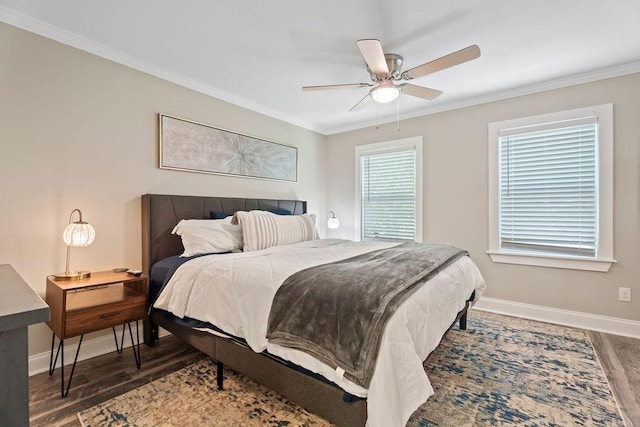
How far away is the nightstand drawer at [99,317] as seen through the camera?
1.95 meters

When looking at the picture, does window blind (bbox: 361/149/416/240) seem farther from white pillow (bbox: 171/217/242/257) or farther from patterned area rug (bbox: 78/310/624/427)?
white pillow (bbox: 171/217/242/257)

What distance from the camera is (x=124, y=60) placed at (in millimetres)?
2629

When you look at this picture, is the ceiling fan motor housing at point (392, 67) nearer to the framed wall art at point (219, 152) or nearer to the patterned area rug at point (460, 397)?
the framed wall art at point (219, 152)

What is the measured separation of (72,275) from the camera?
7.24 feet

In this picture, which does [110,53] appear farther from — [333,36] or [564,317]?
[564,317]

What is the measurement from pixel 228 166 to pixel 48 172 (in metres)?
1.60

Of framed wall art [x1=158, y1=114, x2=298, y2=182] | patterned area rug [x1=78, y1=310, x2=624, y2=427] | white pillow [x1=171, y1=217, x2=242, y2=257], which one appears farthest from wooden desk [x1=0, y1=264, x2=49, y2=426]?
framed wall art [x1=158, y1=114, x2=298, y2=182]

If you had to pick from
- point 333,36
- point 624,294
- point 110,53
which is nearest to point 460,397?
point 624,294

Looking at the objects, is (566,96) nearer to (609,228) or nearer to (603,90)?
(603,90)

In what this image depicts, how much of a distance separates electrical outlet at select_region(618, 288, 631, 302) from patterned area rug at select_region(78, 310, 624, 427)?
758mm

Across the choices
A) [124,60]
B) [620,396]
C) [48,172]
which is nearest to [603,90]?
[620,396]

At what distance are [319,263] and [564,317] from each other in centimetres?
288

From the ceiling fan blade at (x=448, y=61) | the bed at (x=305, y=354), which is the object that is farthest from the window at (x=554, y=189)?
the ceiling fan blade at (x=448, y=61)

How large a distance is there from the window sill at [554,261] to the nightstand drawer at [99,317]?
3658 mm
